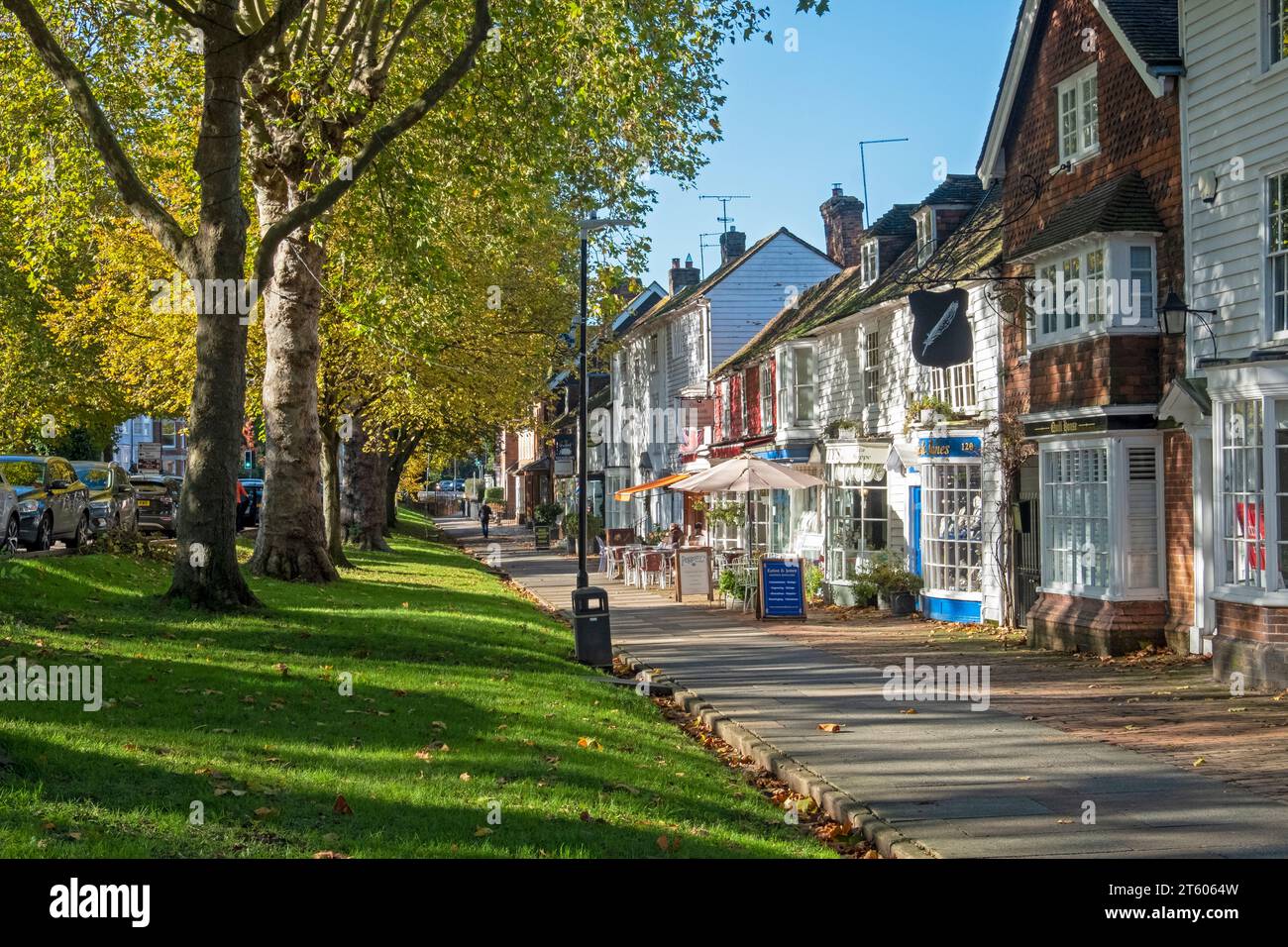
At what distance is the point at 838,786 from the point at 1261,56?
10905mm

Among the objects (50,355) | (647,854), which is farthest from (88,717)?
(50,355)

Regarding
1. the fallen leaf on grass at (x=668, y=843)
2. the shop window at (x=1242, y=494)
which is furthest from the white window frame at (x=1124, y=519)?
the fallen leaf on grass at (x=668, y=843)

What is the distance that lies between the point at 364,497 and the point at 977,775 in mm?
32419

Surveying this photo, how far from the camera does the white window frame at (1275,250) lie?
1534 cm

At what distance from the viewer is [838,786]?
397 inches

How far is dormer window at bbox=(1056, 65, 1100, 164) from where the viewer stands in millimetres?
19859

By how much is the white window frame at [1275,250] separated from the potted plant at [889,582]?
1123 cm

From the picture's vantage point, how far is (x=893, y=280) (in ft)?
95.2

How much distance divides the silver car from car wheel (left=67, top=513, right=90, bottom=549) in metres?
3.07

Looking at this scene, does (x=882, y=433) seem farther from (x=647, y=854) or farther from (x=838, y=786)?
(x=647, y=854)

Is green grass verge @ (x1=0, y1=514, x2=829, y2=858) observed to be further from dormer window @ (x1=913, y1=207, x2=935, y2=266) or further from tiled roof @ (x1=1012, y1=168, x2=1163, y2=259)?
dormer window @ (x1=913, y1=207, x2=935, y2=266)

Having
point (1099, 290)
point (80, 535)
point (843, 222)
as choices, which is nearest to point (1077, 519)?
point (1099, 290)

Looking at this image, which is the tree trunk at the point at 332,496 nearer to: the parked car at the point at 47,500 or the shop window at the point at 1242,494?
the parked car at the point at 47,500

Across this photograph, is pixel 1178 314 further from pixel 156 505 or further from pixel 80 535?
pixel 156 505
